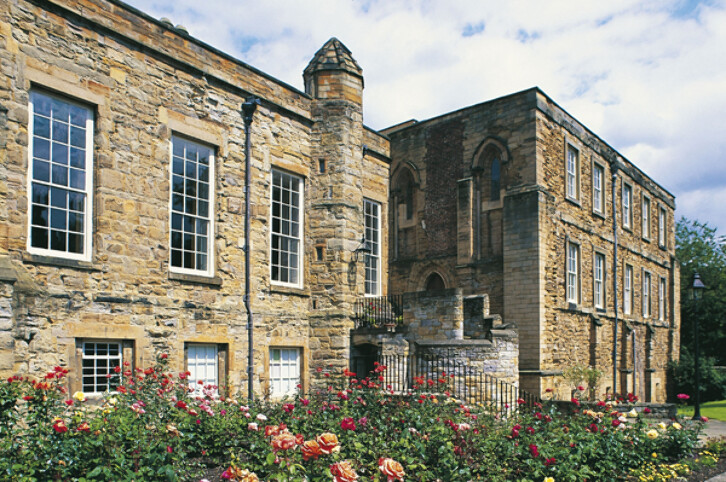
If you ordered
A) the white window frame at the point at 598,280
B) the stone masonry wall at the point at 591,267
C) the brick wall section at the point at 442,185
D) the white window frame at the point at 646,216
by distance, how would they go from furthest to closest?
the white window frame at the point at 646,216 < the white window frame at the point at 598,280 < the brick wall section at the point at 442,185 < the stone masonry wall at the point at 591,267

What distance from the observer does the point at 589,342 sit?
22906 mm

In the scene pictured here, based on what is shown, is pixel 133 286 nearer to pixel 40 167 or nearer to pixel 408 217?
pixel 40 167

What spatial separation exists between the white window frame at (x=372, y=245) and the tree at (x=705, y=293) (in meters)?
22.3

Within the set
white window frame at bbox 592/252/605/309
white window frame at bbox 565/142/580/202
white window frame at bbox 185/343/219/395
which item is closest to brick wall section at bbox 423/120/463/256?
white window frame at bbox 565/142/580/202

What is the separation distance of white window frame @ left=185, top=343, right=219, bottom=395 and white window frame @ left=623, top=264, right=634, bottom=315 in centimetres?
1928

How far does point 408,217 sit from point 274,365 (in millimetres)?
9491

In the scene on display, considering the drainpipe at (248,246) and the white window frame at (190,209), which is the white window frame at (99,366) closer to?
the white window frame at (190,209)

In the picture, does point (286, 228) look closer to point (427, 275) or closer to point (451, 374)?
point (451, 374)

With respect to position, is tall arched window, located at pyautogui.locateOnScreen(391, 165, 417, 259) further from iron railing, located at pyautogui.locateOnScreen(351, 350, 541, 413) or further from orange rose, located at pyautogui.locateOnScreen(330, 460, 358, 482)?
orange rose, located at pyautogui.locateOnScreen(330, 460, 358, 482)

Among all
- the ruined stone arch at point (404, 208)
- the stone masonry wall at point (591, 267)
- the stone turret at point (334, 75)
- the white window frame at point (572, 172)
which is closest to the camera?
the stone turret at point (334, 75)

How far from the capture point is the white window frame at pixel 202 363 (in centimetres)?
1384

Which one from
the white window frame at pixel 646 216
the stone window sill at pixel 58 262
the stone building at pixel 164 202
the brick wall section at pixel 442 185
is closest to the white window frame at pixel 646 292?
the white window frame at pixel 646 216

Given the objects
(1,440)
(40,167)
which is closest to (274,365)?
(40,167)

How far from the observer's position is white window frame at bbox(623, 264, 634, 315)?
27.3 meters
